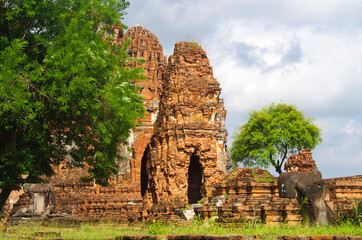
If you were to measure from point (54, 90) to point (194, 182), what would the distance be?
11.5 m

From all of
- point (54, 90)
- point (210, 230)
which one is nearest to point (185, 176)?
point (54, 90)

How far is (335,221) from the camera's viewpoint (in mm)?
8086

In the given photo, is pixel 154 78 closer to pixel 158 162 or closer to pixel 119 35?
pixel 119 35

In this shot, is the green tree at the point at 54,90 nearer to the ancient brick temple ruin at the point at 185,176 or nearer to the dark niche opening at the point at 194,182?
the ancient brick temple ruin at the point at 185,176

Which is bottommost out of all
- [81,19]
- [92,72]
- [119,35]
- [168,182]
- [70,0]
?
[168,182]

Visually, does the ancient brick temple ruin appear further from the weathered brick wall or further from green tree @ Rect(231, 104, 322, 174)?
green tree @ Rect(231, 104, 322, 174)

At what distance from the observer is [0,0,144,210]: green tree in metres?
10.7

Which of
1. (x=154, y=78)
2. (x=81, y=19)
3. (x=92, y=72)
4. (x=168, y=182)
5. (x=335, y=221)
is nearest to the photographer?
(x=335, y=221)

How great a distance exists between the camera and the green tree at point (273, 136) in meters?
34.3

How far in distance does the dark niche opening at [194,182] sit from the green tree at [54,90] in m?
8.26

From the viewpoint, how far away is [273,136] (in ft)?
111

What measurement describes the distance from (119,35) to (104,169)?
22.0m

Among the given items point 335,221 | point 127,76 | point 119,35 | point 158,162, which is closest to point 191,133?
point 158,162

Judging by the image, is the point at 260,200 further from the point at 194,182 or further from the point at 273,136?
the point at 273,136
